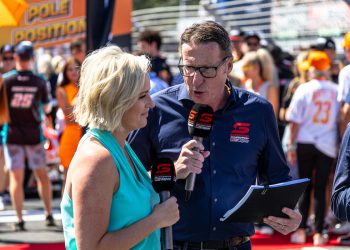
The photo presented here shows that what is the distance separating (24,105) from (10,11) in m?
1.57

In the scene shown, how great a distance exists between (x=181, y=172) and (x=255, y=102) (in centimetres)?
76

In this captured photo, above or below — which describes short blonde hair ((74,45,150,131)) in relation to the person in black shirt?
above

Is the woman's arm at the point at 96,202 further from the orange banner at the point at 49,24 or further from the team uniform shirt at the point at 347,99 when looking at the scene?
the orange banner at the point at 49,24

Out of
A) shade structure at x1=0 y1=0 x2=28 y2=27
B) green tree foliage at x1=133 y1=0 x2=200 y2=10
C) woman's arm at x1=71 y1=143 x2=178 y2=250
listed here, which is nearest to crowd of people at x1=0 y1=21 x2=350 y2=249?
woman's arm at x1=71 y1=143 x2=178 y2=250

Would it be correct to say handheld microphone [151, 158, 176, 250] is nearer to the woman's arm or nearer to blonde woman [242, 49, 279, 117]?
the woman's arm

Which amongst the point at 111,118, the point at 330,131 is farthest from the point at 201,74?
the point at 330,131

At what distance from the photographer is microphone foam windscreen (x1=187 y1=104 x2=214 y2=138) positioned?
3.74 meters

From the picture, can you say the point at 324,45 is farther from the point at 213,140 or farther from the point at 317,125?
the point at 213,140

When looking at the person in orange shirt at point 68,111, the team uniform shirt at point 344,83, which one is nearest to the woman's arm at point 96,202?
the team uniform shirt at point 344,83

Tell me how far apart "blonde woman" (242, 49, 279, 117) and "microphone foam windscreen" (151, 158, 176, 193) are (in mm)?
6200

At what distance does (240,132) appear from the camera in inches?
163

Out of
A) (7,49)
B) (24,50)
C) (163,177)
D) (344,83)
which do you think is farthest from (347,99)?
(163,177)

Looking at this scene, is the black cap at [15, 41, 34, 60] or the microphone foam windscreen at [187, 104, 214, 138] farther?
Result: the black cap at [15, 41, 34, 60]

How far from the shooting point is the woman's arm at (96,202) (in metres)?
2.99
